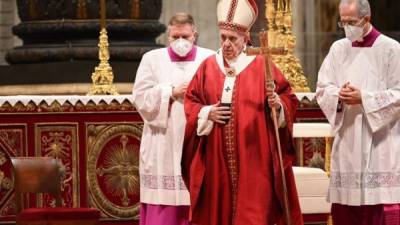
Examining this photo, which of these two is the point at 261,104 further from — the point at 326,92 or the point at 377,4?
the point at 377,4

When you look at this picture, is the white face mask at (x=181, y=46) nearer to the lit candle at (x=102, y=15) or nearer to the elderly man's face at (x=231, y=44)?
the elderly man's face at (x=231, y=44)

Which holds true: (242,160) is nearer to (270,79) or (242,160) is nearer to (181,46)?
(270,79)

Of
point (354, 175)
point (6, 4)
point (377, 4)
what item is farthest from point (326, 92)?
point (6, 4)

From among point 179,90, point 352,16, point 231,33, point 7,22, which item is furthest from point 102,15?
point 7,22

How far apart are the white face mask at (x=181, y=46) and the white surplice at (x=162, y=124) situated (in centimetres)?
12

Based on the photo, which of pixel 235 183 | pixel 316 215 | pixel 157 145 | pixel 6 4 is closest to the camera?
pixel 235 183

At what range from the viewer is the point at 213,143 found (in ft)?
33.3

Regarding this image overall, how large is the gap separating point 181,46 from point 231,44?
43.4 inches

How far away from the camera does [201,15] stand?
18.0m

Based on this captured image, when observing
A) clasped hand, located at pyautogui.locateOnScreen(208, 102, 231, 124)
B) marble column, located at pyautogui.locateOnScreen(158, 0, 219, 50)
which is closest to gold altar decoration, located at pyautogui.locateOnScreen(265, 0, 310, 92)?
clasped hand, located at pyautogui.locateOnScreen(208, 102, 231, 124)

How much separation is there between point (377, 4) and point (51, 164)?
649 centimetres

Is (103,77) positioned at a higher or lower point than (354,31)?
lower

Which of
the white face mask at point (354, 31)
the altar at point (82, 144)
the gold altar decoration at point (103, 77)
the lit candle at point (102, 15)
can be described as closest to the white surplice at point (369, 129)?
the white face mask at point (354, 31)

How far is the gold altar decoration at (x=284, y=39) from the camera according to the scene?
44.1ft
